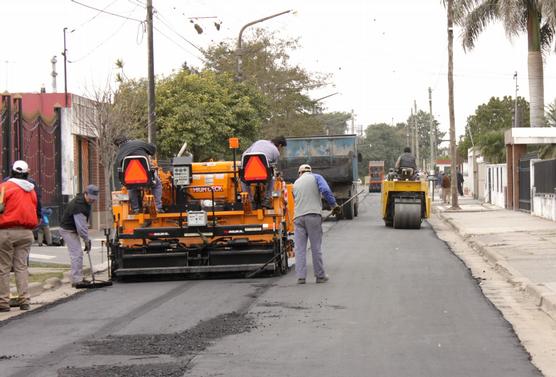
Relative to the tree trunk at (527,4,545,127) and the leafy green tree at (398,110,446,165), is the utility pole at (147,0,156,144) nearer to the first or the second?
the tree trunk at (527,4,545,127)

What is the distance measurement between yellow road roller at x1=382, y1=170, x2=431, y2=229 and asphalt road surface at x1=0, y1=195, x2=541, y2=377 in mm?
13598

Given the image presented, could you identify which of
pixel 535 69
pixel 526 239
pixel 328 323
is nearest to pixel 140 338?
pixel 328 323

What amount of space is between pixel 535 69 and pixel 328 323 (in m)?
30.3

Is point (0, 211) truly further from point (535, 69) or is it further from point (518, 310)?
point (535, 69)

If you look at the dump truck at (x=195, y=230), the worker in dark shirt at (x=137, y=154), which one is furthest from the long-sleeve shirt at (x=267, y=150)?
the worker in dark shirt at (x=137, y=154)

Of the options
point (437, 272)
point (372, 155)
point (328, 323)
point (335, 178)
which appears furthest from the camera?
point (372, 155)

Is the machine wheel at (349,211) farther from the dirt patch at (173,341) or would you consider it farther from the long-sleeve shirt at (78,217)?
the dirt patch at (173,341)

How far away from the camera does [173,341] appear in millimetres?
9531

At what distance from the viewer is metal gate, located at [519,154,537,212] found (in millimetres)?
35831

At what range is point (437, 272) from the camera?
1595cm

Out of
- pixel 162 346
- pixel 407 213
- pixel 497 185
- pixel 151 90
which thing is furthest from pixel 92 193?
pixel 497 185

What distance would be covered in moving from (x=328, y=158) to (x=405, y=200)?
20.9ft

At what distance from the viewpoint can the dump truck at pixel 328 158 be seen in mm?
35000

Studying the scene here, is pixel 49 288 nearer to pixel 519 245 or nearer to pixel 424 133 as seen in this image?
pixel 519 245
